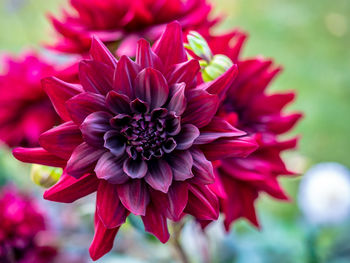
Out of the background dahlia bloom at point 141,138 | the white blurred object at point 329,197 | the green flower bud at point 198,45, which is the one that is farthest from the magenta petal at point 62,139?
the white blurred object at point 329,197

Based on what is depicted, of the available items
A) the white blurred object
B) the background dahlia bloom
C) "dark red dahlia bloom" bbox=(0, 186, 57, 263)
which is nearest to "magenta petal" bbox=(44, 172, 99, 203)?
the background dahlia bloom

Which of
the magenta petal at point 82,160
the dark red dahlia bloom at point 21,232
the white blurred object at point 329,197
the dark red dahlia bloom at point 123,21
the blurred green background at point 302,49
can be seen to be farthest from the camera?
the blurred green background at point 302,49

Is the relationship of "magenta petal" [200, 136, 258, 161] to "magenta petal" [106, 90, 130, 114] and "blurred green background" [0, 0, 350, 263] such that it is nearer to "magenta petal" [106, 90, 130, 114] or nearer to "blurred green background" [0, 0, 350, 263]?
"magenta petal" [106, 90, 130, 114]

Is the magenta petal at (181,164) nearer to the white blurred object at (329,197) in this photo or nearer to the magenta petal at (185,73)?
the magenta petal at (185,73)

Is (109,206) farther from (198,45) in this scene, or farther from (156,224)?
(198,45)

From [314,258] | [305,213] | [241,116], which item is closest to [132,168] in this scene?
[241,116]

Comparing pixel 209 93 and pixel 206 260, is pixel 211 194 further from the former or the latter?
pixel 206 260

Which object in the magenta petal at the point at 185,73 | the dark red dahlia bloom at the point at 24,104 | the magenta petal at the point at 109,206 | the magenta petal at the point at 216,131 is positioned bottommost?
the dark red dahlia bloom at the point at 24,104
